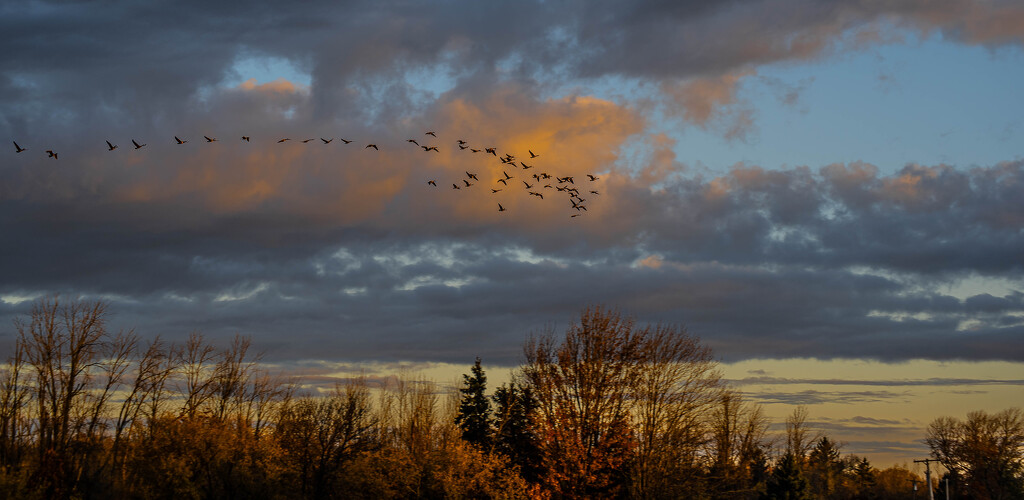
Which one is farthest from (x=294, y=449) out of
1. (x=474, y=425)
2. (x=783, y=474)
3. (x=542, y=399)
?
(x=783, y=474)

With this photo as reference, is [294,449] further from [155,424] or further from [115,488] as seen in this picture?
[115,488]

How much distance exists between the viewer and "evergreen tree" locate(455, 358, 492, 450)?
261 feet

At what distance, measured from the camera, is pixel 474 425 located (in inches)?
3167

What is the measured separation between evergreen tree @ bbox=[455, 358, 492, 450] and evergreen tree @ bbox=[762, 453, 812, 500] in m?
27.0

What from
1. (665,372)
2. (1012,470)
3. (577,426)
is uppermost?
(665,372)

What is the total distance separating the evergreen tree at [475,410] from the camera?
79.6 meters

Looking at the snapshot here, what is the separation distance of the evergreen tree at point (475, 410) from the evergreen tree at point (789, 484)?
1062 inches

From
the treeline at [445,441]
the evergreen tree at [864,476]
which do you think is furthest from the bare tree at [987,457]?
the evergreen tree at [864,476]

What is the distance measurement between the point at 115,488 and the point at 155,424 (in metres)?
16.4

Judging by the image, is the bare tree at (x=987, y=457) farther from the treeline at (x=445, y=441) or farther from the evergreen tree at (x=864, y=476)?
the evergreen tree at (x=864, y=476)

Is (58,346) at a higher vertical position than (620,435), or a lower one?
higher

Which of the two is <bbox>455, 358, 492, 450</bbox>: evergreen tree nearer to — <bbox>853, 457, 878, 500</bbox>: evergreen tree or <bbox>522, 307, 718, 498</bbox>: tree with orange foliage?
<bbox>522, 307, 718, 498</bbox>: tree with orange foliage

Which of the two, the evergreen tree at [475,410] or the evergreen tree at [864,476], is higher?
the evergreen tree at [475,410]

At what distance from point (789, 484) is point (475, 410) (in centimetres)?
2974
